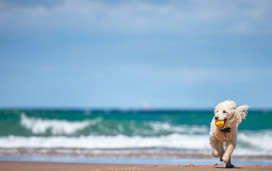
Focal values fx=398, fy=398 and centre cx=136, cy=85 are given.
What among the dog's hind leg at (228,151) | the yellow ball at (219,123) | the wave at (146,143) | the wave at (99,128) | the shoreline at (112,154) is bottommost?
the dog's hind leg at (228,151)

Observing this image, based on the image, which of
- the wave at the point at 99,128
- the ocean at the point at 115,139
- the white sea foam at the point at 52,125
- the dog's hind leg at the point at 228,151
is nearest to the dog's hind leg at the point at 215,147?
the dog's hind leg at the point at 228,151

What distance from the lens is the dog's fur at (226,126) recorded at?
8289mm

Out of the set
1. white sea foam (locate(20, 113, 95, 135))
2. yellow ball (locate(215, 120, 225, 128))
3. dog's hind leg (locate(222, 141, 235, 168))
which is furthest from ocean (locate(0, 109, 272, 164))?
yellow ball (locate(215, 120, 225, 128))

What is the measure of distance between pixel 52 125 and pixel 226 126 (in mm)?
17912

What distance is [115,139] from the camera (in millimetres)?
20297

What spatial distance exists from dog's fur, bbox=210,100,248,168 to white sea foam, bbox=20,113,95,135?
1552 cm

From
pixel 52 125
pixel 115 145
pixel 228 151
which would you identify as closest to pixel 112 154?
pixel 115 145

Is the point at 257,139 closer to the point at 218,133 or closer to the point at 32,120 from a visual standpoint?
the point at 218,133

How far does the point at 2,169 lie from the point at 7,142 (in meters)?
9.30

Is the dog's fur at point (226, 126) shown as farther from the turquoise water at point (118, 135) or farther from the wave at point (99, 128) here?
the wave at point (99, 128)

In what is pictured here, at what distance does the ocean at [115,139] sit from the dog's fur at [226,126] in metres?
3.98

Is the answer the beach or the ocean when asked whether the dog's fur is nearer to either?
the beach

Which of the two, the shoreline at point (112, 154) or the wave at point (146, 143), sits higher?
the wave at point (146, 143)

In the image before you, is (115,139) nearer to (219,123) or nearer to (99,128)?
(99,128)
